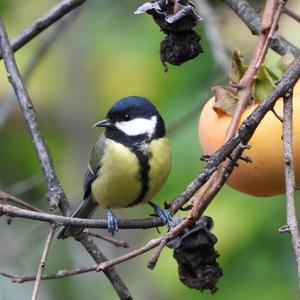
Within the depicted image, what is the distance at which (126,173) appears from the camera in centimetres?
185

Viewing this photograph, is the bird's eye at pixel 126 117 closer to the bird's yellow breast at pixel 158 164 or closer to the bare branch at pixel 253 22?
the bird's yellow breast at pixel 158 164

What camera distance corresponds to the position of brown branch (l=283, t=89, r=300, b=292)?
1.10 meters

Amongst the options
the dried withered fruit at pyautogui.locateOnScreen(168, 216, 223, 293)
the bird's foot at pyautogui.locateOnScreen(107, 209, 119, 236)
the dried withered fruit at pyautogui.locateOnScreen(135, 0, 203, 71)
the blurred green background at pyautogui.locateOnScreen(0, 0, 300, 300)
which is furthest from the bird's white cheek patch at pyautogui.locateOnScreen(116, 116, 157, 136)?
the dried withered fruit at pyautogui.locateOnScreen(168, 216, 223, 293)

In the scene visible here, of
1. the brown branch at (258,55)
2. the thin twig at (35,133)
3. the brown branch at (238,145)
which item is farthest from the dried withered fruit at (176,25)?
the thin twig at (35,133)

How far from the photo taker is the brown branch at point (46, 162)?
1.48 m

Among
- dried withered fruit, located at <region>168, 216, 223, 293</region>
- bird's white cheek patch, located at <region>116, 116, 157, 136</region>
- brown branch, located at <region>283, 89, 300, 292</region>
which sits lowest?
bird's white cheek patch, located at <region>116, 116, 157, 136</region>

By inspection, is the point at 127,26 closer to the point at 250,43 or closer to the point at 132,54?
the point at 132,54

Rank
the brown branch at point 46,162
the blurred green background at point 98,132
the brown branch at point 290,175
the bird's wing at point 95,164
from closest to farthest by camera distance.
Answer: the brown branch at point 290,175, the brown branch at point 46,162, the bird's wing at point 95,164, the blurred green background at point 98,132

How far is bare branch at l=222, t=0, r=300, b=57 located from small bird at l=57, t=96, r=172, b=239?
1.08ft

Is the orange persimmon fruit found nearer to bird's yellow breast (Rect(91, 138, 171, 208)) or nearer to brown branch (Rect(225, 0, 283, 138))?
brown branch (Rect(225, 0, 283, 138))

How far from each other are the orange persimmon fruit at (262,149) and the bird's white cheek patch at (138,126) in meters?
0.40

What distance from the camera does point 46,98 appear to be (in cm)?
376

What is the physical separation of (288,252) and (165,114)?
534mm

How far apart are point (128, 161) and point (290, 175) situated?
0.71m
